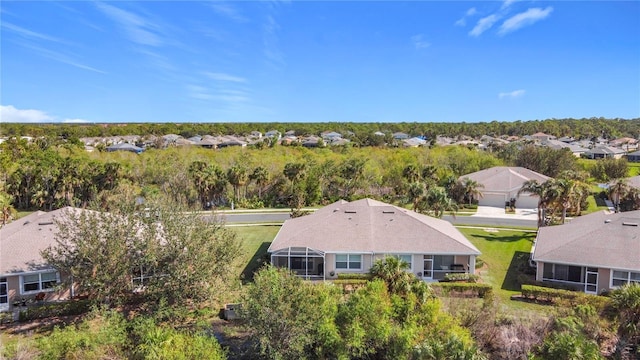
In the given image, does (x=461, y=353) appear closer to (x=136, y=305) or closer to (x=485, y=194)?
(x=136, y=305)

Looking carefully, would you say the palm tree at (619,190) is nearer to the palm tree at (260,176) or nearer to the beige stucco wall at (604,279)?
the beige stucco wall at (604,279)

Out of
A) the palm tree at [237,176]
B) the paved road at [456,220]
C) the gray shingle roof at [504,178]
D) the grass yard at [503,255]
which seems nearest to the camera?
the grass yard at [503,255]

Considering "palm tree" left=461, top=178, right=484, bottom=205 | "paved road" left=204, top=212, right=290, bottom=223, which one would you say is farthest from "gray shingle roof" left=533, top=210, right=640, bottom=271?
"paved road" left=204, top=212, right=290, bottom=223

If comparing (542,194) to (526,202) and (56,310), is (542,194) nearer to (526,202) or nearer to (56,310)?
(526,202)

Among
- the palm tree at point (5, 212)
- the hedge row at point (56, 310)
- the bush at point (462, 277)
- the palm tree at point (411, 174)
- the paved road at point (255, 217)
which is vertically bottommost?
the hedge row at point (56, 310)

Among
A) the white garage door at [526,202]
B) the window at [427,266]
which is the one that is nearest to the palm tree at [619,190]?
the white garage door at [526,202]
